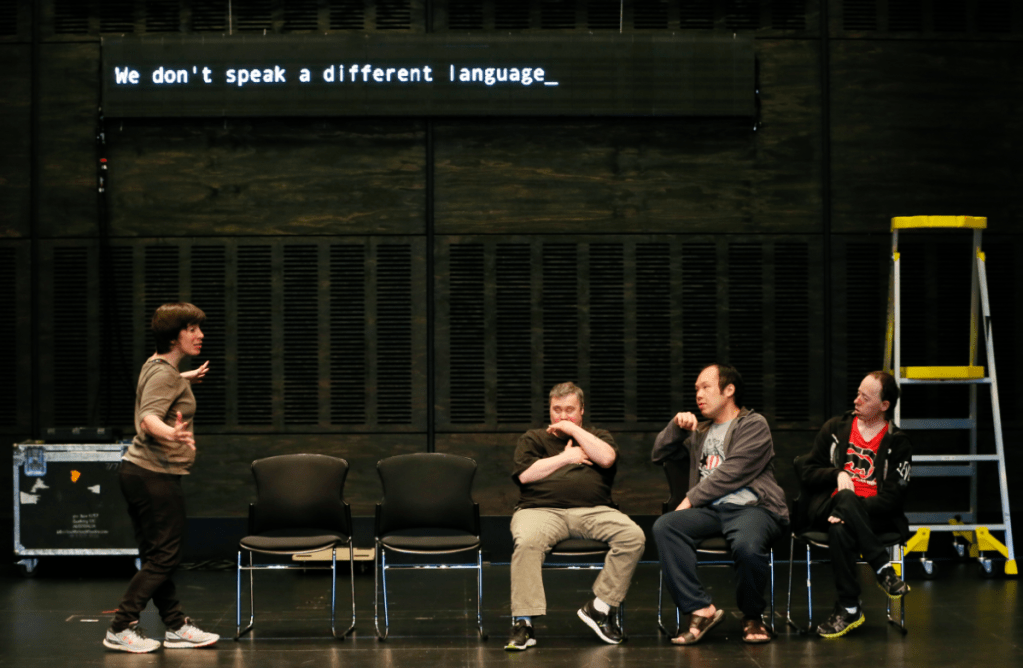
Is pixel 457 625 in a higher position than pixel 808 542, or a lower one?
lower

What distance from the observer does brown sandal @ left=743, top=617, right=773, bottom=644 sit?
4.52 meters

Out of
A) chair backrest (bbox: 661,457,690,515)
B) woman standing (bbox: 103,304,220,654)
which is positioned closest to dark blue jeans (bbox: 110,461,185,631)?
woman standing (bbox: 103,304,220,654)

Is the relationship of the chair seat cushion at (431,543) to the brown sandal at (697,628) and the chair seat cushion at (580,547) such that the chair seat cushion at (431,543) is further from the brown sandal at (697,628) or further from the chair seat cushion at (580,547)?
the brown sandal at (697,628)

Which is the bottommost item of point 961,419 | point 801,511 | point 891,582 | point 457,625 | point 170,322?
point 457,625

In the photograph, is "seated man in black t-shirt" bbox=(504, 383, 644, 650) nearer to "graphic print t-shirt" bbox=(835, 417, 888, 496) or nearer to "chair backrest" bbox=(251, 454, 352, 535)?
"chair backrest" bbox=(251, 454, 352, 535)

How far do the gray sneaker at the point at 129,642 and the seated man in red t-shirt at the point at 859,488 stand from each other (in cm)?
318

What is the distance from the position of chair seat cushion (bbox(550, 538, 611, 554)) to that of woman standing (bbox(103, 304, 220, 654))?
1.67 metres

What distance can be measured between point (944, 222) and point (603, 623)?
3478 millimetres

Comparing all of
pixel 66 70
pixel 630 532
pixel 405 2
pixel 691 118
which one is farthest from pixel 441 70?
pixel 630 532

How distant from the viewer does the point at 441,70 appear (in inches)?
259

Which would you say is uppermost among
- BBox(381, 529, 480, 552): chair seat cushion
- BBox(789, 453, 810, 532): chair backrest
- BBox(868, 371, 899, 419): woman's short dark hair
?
BBox(868, 371, 899, 419): woman's short dark hair

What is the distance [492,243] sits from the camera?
265 inches

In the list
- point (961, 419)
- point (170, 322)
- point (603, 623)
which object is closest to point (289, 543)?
point (170, 322)

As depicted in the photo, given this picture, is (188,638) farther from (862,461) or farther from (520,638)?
(862,461)
